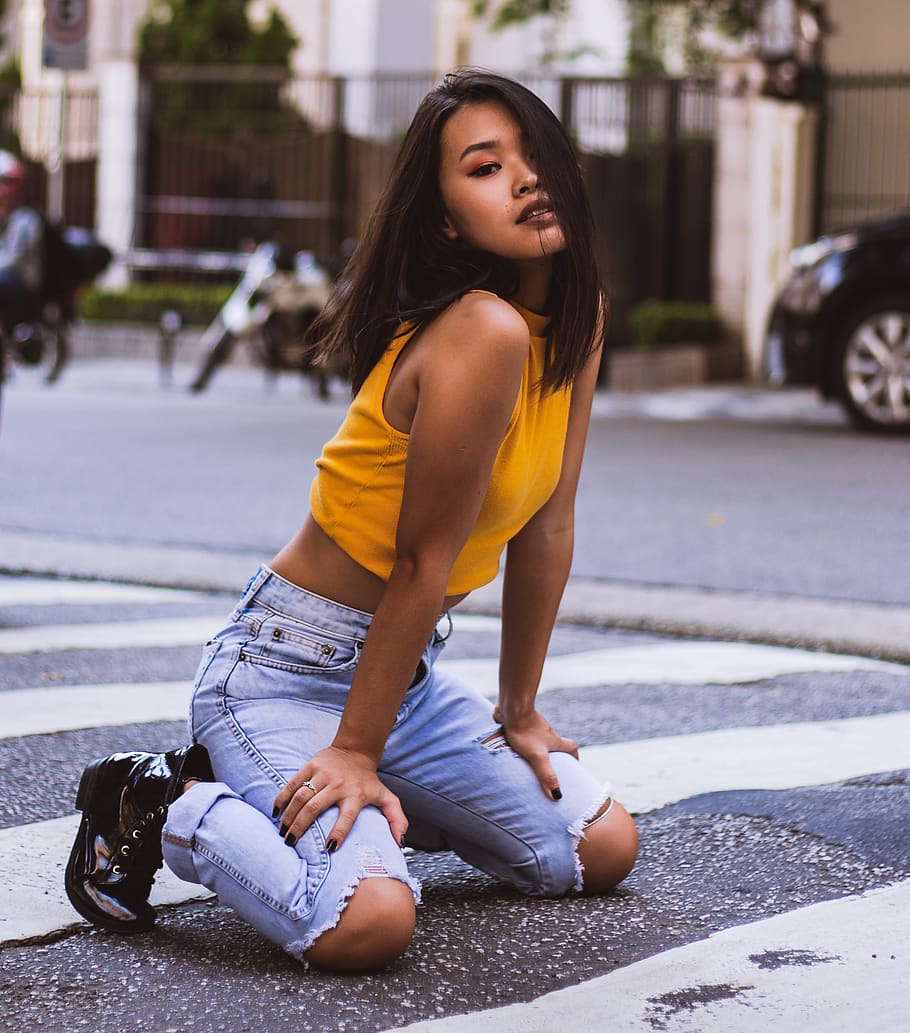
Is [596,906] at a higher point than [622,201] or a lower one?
lower

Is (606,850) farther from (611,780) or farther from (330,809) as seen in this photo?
(611,780)

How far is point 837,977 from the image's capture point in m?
2.80

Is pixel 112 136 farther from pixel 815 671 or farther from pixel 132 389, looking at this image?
pixel 815 671

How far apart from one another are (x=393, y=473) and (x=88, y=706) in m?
1.84

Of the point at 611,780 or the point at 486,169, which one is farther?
the point at 611,780

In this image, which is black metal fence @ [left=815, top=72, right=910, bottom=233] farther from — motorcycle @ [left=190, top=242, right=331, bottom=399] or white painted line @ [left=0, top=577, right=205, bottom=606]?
white painted line @ [left=0, top=577, right=205, bottom=606]

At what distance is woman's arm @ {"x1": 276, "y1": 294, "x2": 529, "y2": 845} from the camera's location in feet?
9.35

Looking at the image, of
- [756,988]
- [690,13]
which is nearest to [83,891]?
[756,988]

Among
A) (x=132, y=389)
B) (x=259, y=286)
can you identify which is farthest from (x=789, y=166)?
(x=132, y=389)

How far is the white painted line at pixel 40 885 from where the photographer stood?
300 centimetres

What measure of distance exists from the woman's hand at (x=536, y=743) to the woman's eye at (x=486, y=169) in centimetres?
91

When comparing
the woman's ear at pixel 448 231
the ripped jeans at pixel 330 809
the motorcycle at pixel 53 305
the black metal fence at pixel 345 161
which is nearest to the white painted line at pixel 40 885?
the ripped jeans at pixel 330 809

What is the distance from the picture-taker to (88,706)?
4574mm

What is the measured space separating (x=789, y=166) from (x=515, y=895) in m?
13.8
